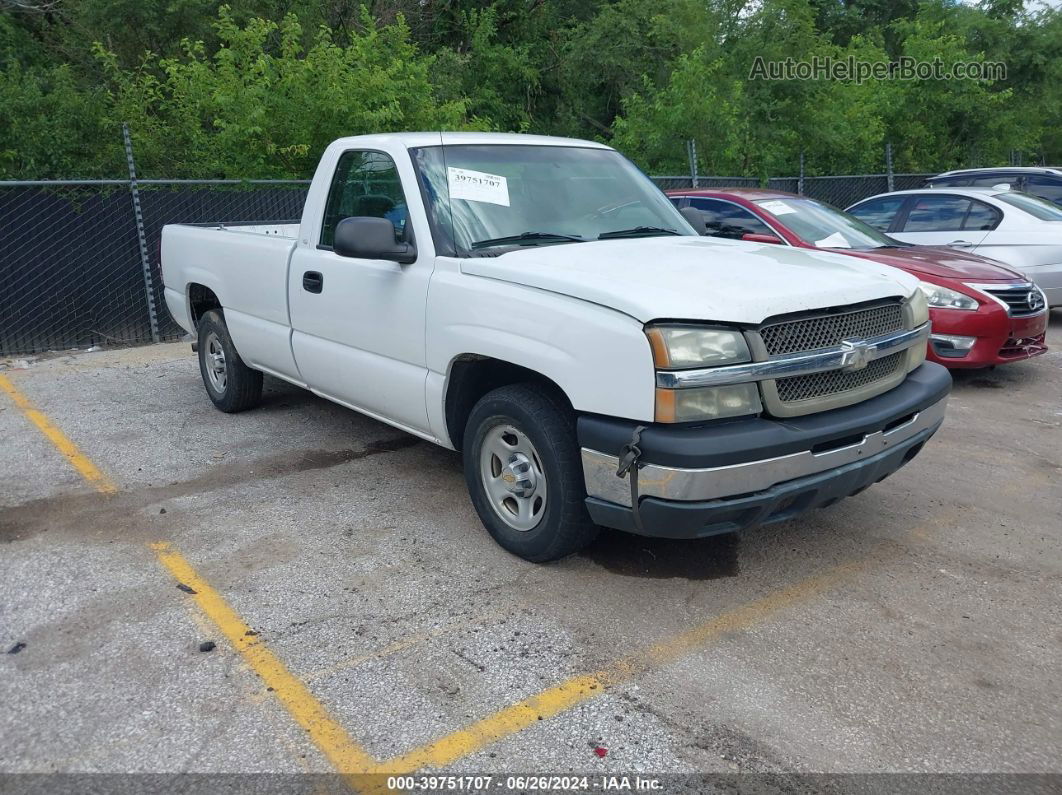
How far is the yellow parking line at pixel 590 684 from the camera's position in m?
2.89

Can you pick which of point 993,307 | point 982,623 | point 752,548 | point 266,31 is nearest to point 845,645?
point 982,623

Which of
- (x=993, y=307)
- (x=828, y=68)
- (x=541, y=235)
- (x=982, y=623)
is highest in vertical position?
(x=828, y=68)

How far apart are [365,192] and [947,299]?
4971 millimetres

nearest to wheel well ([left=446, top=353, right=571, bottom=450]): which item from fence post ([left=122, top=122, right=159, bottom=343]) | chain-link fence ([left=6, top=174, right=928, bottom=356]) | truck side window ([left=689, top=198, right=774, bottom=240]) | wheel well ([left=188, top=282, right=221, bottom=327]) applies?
wheel well ([left=188, top=282, right=221, bottom=327])

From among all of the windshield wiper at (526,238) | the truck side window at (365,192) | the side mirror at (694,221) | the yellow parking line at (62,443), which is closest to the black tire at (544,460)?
the windshield wiper at (526,238)

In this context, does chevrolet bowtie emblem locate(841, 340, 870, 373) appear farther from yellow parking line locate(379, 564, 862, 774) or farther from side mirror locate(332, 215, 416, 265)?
side mirror locate(332, 215, 416, 265)

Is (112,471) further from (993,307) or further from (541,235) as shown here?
(993,307)

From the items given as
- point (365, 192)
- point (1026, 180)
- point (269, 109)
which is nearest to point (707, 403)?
point (365, 192)

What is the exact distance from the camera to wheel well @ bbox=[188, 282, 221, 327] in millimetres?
6945

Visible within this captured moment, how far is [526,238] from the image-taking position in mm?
4527

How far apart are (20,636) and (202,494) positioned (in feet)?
5.44

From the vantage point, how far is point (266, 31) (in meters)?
12.5

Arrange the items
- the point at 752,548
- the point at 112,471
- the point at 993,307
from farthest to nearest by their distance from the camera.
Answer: the point at 993,307, the point at 112,471, the point at 752,548

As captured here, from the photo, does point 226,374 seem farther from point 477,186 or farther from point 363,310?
point 477,186
